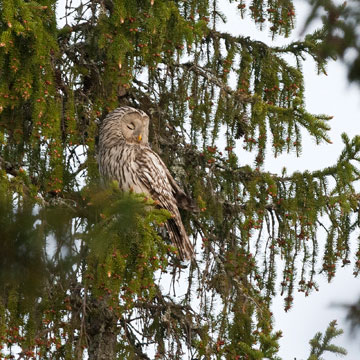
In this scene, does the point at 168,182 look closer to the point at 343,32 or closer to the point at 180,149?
the point at 180,149

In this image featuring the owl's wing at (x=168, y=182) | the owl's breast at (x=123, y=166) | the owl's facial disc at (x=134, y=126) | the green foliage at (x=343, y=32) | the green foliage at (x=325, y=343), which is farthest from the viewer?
the owl's facial disc at (x=134, y=126)

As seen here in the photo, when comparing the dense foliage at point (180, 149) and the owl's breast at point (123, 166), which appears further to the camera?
the owl's breast at point (123, 166)

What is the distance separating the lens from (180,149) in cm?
609

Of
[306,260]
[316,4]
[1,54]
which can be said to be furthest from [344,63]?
[306,260]

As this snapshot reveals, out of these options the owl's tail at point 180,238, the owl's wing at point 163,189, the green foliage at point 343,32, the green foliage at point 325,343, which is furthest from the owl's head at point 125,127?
the green foliage at point 343,32

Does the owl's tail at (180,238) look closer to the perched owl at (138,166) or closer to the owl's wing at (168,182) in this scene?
the perched owl at (138,166)

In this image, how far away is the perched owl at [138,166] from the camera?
6.02 m

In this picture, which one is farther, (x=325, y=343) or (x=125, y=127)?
(x=125, y=127)

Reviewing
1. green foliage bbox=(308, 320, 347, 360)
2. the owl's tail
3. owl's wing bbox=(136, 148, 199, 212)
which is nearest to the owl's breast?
owl's wing bbox=(136, 148, 199, 212)

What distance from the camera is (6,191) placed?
3.75 m

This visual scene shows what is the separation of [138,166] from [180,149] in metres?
0.43

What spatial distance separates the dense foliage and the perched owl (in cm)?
11

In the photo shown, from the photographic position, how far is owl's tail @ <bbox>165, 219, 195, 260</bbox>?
236 inches

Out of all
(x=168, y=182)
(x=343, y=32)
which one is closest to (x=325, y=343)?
(x=343, y=32)
